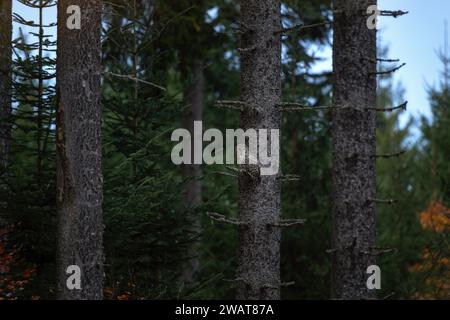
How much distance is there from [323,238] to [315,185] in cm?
148

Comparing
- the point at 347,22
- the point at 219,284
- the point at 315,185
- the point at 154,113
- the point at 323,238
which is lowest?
the point at 219,284

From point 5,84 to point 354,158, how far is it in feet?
19.3

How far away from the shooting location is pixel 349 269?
436 inches

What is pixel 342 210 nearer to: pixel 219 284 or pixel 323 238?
pixel 323 238

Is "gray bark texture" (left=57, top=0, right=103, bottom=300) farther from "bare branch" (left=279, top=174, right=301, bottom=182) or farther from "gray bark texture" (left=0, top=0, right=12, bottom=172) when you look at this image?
"gray bark texture" (left=0, top=0, right=12, bottom=172)

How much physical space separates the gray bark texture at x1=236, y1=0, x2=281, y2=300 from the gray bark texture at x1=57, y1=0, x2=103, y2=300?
187 cm

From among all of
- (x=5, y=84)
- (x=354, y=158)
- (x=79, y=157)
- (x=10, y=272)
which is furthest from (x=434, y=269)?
(x=79, y=157)

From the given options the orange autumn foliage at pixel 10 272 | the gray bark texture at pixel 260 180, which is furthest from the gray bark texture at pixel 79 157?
the gray bark texture at pixel 260 180

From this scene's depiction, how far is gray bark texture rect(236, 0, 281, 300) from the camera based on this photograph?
8883mm

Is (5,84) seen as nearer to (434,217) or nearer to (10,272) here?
(10,272)

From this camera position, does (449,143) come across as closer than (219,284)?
No

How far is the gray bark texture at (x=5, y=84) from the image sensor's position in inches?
437

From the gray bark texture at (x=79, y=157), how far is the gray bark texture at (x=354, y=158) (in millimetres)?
4282
